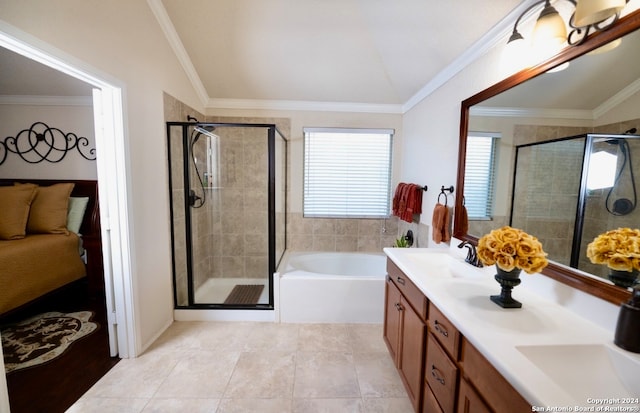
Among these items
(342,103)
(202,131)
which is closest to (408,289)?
(342,103)

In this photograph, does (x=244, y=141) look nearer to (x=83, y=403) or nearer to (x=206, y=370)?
(x=206, y=370)

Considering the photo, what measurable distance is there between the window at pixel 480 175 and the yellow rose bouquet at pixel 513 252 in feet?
2.03

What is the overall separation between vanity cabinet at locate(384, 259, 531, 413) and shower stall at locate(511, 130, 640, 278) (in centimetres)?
64

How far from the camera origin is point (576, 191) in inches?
44.7

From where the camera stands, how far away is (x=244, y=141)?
3.18 metres

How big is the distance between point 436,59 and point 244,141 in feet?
7.33

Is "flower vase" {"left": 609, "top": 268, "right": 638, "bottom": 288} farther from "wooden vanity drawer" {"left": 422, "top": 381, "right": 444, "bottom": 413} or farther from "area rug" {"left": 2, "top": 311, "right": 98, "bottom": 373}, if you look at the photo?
"area rug" {"left": 2, "top": 311, "right": 98, "bottom": 373}

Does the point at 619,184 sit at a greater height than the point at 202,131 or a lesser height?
lesser

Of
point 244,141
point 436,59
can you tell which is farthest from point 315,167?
point 436,59

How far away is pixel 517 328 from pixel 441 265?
867 mm

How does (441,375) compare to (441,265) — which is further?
(441,265)

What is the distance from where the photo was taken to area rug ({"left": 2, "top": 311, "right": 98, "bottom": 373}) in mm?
1910

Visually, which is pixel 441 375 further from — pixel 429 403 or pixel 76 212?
pixel 76 212

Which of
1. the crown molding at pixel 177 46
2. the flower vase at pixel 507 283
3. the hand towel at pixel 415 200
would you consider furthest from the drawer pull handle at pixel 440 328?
the crown molding at pixel 177 46
